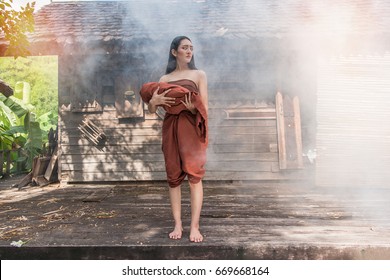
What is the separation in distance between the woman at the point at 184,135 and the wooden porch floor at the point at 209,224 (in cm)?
32

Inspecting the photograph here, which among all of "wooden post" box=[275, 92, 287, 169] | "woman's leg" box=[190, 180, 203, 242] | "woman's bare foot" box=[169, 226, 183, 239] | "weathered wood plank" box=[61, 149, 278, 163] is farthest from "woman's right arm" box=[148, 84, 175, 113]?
"wooden post" box=[275, 92, 287, 169]

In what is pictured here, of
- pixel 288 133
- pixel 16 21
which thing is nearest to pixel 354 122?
pixel 288 133

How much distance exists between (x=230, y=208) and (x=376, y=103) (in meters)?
3.53

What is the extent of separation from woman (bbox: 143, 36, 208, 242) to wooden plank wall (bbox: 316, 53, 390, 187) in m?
3.72

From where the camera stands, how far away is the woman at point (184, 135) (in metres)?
2.66

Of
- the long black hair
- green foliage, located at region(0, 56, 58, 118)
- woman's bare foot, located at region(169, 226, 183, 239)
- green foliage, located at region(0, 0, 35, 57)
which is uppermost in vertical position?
green foliage, located at region(0, 56, 58, 118)

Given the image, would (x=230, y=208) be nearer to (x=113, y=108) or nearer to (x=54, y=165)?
(x=113, y=108)

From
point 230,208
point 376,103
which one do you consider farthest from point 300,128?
point 230,208

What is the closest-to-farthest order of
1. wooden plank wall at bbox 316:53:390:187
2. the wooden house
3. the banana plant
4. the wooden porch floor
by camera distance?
the wooden porch floor < wooden plank wall at bbox 316:53:390:187 < the wooden house < the banana plant

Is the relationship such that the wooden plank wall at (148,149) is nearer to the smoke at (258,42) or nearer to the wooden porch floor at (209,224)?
the smoke at (258,42)

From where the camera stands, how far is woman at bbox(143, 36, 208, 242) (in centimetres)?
266

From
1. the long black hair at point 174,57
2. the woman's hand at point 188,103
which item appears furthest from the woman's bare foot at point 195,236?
the long black hair at point 174,57

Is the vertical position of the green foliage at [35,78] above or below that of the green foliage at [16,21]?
above

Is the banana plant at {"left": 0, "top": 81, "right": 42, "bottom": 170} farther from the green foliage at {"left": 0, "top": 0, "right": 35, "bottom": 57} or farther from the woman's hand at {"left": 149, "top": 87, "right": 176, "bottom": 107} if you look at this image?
the woman's hand at {"left": 149, "top": 87, "right": 176, "bottom": 107}
